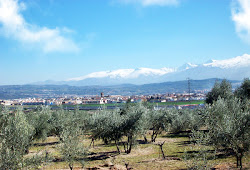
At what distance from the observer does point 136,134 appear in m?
38.4

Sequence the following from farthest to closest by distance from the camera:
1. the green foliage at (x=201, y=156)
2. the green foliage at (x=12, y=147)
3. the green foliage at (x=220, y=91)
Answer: the green foliage at (x=220, y=91)
the green foliage at (x=201, y=156)
the green foliage at (x=12, y=147)

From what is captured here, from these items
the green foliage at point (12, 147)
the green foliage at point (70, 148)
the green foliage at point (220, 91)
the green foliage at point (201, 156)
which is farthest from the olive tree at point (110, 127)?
the green foliage at point (220, 91)

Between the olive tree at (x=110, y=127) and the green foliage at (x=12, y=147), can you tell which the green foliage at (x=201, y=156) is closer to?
the green foliage at (x=12, y=147)

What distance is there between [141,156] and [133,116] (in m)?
7.71

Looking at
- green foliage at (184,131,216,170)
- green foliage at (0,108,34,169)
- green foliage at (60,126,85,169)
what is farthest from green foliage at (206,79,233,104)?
green foliage at (0,108,34,169)

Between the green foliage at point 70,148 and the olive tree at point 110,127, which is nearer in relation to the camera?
the green foliage at point 70,148

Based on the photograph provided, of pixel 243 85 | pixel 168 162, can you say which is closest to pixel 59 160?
pixel 168 162

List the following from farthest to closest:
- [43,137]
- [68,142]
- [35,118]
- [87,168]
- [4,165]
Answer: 1. [35,118]
2. [43,137]
3. [87,168]
4. [68,142]
5. [4,165]

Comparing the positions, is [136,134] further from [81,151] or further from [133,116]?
[81,151]

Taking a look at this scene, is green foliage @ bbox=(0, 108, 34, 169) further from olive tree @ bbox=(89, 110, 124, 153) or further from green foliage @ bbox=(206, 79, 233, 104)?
green foliage @ bbox=(206, 79, 233, 104)

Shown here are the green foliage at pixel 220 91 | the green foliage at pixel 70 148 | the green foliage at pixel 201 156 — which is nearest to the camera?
the green foliage at pixel 201 156

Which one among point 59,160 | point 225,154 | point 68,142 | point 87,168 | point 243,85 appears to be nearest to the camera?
point 68,142

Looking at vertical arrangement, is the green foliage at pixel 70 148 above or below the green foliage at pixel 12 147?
below

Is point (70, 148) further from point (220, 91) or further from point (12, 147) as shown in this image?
point (220, 91)
